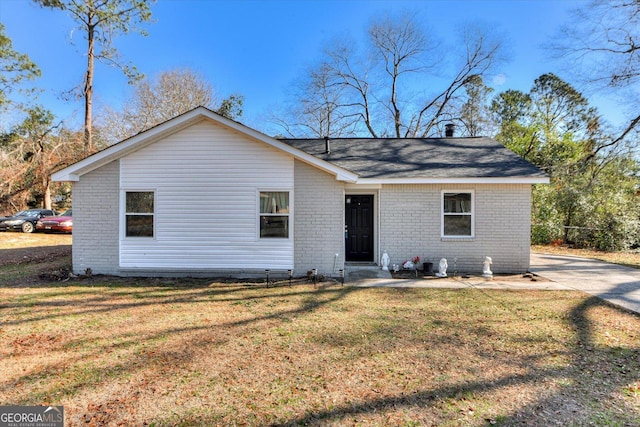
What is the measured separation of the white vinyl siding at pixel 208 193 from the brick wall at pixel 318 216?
35 cm

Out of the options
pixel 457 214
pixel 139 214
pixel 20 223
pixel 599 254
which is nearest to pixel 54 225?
pixel 20 223

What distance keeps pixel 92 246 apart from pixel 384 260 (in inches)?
326

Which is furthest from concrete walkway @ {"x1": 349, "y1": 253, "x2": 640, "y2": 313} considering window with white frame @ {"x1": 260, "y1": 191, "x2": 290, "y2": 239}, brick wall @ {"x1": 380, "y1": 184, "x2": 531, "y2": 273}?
window with white frame @ {"x1": 260, "y1": 191, "x2": 290, "y2": 239}

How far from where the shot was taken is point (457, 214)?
9281 mm

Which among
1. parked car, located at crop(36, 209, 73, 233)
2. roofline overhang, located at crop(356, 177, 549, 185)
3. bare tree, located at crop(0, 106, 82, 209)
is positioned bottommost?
parked car, located at crop(36, 209, 73, 233)

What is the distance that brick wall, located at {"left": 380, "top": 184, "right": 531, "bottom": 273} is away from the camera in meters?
9.12

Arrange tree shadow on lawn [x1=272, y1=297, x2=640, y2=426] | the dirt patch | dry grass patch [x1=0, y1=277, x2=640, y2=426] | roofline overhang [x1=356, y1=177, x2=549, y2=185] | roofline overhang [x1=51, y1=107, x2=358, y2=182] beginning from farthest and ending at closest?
the dirt patch → roofline overhang [x1=356, y1=177, x2=549, y2=185] → roofline overhang [x1=51, y1=107, x2=358, y2=182] → dry grass patch [x1=0, y1=277, x2=640, y2=426] → tree shadow on lawn [x1=272, y1=297, x2=640, y2=426]

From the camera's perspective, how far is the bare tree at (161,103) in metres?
25.5

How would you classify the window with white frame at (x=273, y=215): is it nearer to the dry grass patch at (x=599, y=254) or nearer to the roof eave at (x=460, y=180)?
the roof eave at (x=460, y=180)

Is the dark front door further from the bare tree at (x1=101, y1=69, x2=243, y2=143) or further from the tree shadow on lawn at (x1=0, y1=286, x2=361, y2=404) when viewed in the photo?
the bare tree at (x1=101, y1=69, x2=243, y2=143)

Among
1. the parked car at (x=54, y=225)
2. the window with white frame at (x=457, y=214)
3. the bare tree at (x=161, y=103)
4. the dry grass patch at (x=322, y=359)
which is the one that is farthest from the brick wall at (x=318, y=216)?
the bare tree at (x=161, y=103)

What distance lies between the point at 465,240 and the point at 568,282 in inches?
105

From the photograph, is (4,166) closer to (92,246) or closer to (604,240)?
(92,246)

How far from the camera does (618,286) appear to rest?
25.3ft
